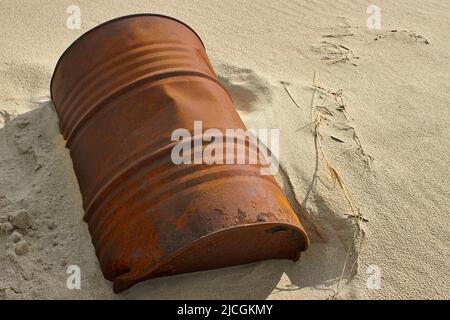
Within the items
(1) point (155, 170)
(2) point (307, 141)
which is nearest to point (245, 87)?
(2) point (307, 141)

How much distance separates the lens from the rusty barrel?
84.7 inches

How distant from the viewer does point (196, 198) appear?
7.06ft

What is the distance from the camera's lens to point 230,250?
7.77 feet

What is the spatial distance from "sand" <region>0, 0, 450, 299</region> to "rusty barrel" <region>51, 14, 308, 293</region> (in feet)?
0.73

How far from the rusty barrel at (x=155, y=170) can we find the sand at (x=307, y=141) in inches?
8.8

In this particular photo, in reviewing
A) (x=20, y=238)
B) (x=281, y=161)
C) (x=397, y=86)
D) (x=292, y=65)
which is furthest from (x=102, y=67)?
(x=397, y=86)

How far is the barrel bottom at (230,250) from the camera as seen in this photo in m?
2.20
